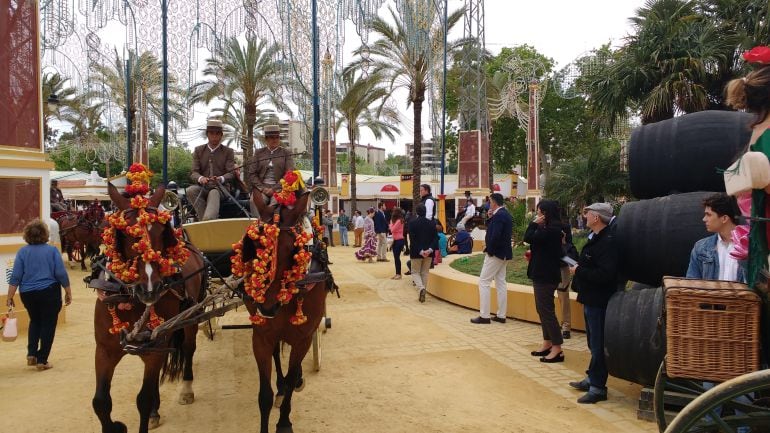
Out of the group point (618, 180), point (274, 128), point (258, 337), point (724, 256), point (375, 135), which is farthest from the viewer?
point (375, 135)

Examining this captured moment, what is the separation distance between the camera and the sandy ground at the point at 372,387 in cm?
500

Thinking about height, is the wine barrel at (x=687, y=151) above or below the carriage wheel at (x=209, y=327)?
above

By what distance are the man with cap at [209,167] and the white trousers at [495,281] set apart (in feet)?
13.8

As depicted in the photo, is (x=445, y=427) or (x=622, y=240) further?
(x=622, y=240)

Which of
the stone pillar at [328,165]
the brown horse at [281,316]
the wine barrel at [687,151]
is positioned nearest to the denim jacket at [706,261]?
the wine barrel at [687,151]

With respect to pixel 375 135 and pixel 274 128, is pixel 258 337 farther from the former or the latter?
pixel 375 135

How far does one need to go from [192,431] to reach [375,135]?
30712mm

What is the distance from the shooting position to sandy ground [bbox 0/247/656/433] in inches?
197

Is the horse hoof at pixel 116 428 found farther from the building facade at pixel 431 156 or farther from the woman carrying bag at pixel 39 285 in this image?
the building facade at pixel 431 156

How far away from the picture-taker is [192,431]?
485 cm

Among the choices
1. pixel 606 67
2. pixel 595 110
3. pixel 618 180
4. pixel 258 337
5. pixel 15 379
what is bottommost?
pixel 15 379

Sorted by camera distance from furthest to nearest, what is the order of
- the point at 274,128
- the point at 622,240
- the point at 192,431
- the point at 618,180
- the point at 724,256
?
1. the point at 618,180
2. the point at 274,128
3. the point at 622,240
4. the point at 192,431
5. the point at 724,256

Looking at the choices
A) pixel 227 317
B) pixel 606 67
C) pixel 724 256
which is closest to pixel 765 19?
pixel 606 67

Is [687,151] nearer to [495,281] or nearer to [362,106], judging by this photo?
[495,281]
